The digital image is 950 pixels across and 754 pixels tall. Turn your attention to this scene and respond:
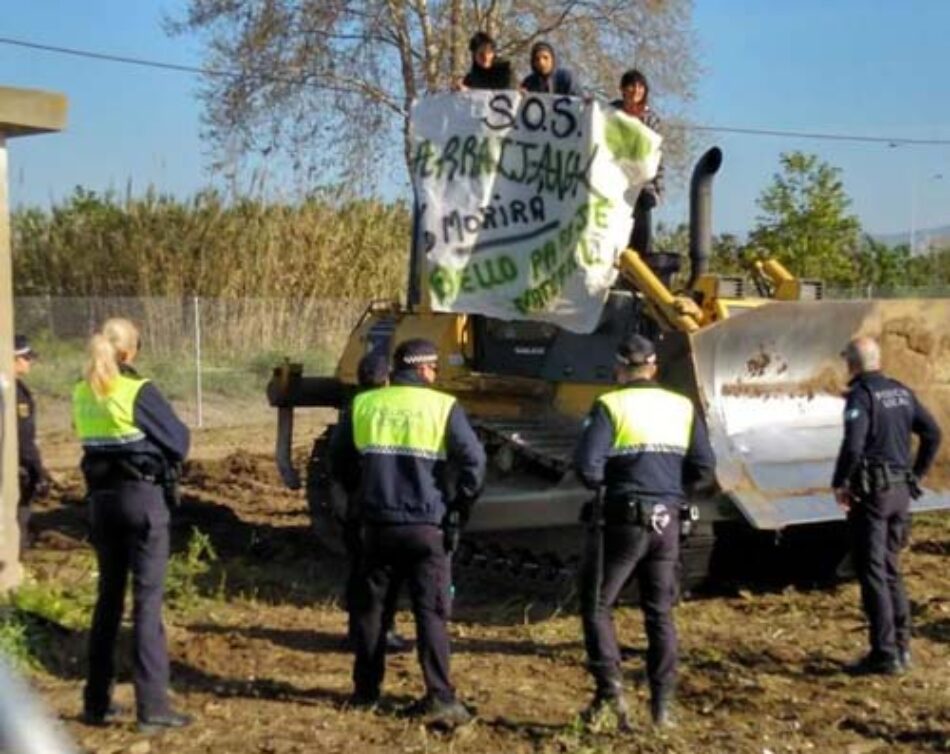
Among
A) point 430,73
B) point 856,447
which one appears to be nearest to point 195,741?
point 856,447

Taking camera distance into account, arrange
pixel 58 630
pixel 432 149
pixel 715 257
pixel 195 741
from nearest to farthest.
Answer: pixel 195 741 < pixel 58 630 < pixel 432 149 < pixel 715 257

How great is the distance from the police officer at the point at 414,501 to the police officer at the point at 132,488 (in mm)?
825

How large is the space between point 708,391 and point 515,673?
6.92 feet

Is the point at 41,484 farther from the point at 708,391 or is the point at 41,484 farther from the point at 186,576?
the point at 708,391

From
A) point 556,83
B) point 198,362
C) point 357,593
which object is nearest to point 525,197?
point 556,83

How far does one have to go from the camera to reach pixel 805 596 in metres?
9.66

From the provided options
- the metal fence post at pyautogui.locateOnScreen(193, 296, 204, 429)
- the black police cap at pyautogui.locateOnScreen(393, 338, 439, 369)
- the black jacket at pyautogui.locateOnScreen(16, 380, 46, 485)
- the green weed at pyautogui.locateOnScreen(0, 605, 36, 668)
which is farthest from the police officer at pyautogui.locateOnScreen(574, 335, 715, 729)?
the metal fence post at pyautogui.locateOnScreen(193, 296, 204, 429)

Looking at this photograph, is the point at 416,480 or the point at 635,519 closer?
the point at 635,519

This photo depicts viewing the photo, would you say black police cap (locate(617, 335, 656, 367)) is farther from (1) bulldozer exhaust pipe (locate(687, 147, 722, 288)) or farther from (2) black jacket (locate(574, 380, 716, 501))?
(1) bulldozer exhaust pipe (locate(687, 147, 722, 288))

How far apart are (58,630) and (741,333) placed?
411 centimetres

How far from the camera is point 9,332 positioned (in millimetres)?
9250

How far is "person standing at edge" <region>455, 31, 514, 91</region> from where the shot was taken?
10336 mm

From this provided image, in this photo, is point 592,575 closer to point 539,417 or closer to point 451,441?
point 451,441

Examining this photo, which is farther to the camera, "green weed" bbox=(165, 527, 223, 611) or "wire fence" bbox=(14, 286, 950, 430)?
"wire fence" bbox=(14, 286, 950, 430)
